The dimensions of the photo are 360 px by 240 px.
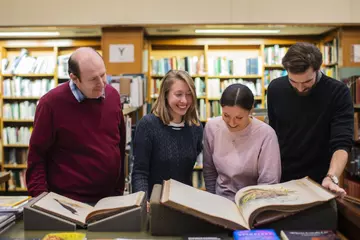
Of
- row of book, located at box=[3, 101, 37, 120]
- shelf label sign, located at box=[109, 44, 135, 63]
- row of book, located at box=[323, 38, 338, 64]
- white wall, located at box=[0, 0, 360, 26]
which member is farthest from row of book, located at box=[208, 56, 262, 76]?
row of book, located at box=[3, 101, 37, 120]

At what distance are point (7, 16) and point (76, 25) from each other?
0.98 metres

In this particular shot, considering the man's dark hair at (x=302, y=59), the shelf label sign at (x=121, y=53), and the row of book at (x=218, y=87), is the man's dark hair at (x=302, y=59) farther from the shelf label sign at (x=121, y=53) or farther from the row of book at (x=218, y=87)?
the row of book at (x=218, y=87)

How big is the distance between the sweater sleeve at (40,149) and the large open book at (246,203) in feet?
2.39

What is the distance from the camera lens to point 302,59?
1777 millimetres

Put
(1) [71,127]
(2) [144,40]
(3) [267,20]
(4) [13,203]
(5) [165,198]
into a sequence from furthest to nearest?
(2) [144,40] < (3) [267,20] < (1) [71,127] < (4) [13,203] < (5) [165,198]

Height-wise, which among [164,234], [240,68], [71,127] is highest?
[240,68]

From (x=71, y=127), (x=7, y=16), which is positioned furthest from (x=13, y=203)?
(x=7, y=16)

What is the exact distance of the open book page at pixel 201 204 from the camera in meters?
1.17

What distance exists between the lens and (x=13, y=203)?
1.49m

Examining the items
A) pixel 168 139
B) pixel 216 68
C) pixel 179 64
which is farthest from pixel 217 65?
pixel 168 139

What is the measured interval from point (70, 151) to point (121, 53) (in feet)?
13.3

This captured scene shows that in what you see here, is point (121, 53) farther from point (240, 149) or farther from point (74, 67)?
point (240, 149)

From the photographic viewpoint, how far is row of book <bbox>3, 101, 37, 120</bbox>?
20.9 feet

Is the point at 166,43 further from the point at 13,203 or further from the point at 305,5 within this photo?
the point at 13,203
